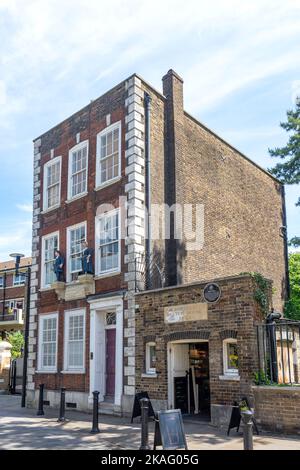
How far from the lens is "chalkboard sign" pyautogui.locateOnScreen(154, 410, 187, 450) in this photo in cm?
837

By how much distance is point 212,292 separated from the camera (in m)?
13.0

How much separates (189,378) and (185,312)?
2257mm

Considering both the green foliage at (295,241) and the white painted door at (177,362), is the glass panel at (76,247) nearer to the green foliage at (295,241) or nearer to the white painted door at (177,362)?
the white painted door at (177,362)

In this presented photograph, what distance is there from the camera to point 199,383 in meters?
14.7

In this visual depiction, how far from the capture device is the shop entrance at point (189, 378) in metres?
14.1

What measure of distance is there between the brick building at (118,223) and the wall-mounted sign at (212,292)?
303 cm

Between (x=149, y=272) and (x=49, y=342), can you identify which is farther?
(x=49, y=342)

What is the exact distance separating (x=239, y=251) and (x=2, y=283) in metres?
29.8

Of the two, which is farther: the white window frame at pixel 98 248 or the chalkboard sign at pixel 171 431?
Result: the white window frame at pixel 98 248

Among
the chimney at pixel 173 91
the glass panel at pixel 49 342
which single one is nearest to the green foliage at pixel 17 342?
the glass panel at pixel 49 342

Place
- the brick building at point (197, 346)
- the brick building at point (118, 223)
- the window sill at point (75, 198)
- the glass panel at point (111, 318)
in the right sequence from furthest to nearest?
the window sill at point (75, 198), the glass panel at point (111, 318), the brick building at point (118, 223), the brick building at point (197, 346)

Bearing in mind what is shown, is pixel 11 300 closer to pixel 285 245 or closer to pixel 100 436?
pixel 285 245

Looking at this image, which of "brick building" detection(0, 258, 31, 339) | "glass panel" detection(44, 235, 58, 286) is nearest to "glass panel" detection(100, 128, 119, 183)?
"glass panel" detection(44, 235, 58, 286)

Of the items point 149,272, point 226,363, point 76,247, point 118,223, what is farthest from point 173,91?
point 226,363
